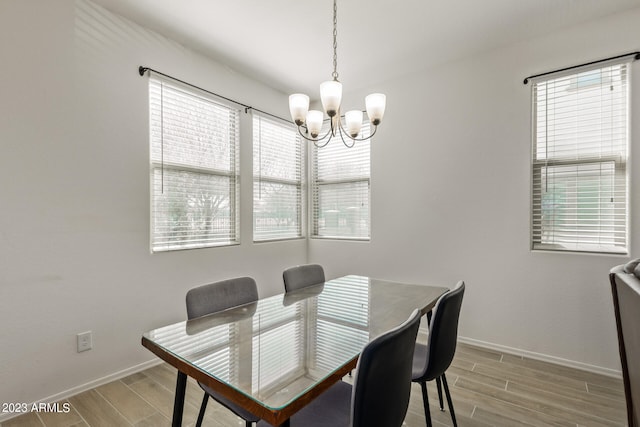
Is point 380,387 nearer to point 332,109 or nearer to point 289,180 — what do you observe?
point 332,109

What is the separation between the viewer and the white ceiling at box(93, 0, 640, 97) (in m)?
2.20

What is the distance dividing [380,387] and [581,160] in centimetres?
259

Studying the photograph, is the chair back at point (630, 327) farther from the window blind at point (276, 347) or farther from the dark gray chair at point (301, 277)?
the dark gray chair at point (301, 277)

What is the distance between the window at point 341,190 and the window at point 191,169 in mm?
1177

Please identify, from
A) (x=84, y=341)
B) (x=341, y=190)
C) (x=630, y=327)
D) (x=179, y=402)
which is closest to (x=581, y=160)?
(x=630, y=327)

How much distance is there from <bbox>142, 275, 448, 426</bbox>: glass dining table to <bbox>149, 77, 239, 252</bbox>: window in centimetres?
130

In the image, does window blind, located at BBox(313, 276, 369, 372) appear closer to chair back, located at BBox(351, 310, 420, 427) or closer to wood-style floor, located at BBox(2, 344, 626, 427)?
chair back, located at BBox(351, 310, 420, 427)

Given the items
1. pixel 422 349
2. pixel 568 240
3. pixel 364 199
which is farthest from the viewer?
pixel 364 199

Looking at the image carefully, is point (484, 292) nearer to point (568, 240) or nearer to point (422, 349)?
point (568, 240)

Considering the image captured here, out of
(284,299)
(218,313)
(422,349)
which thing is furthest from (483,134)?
(218,313)

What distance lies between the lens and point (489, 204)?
2.80 m

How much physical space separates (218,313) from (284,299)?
0.42m

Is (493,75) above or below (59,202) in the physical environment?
above

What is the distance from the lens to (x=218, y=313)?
1611mm
